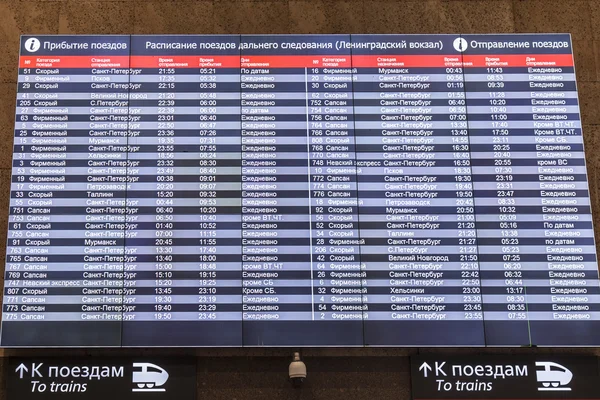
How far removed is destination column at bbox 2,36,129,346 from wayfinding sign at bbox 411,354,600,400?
2.69 metres

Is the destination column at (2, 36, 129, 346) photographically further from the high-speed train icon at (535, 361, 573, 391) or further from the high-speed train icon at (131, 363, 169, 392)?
the high-speed train icon at (535, 361, 573, 391)

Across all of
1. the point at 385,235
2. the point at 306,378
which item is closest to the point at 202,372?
the point at 306,378

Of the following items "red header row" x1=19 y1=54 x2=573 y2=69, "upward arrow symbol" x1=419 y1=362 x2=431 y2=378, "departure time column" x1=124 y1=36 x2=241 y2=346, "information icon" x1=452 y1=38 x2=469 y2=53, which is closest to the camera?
"departure time column" x1=124 y1=36 x2=241 y2=346

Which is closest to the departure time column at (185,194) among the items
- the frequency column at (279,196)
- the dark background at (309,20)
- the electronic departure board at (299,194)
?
the electronic departure board at (299,194)

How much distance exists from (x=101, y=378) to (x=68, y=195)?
162cm

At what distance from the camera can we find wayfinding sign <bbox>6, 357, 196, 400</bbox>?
6.70 metres

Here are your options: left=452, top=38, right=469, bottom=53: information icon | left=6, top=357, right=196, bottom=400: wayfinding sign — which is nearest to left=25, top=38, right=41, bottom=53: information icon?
left=6, top=357, right=196, bottom=400: wayfinding sign

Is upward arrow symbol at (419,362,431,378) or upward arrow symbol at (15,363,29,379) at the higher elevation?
upward arrow symbol at (15,363,29,379)

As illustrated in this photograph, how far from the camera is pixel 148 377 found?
6.76m

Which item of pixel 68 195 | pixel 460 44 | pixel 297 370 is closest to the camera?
pixel 297 370

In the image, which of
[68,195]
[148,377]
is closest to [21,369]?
[148,377]

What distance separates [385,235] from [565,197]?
5.44 ft

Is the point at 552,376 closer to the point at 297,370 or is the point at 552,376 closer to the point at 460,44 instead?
the point at 297,370

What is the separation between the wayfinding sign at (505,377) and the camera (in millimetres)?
6734
